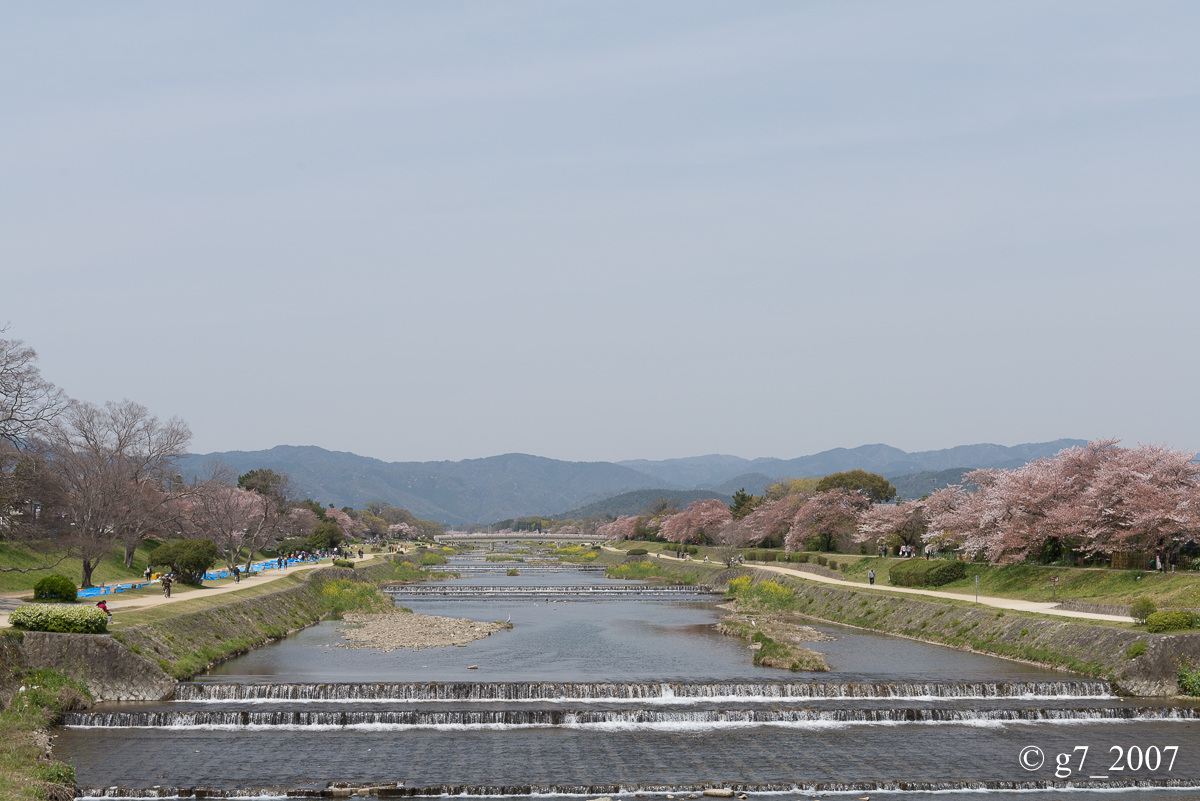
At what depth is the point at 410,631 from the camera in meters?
58.8

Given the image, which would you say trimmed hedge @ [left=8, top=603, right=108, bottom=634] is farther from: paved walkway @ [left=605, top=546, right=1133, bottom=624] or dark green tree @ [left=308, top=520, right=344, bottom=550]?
dark green tree @ [left=308, top=520, right=344, bottom=550]

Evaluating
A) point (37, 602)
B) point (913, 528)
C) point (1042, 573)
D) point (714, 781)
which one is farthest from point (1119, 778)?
point (913, 528)

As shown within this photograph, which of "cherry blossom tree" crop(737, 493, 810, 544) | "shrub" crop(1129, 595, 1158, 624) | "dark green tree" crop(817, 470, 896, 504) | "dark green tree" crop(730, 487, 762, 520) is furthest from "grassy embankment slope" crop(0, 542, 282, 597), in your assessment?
"dark green tree" crop(730, 487, 762, 520)

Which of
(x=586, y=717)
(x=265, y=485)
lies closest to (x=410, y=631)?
(x=586, y=717)

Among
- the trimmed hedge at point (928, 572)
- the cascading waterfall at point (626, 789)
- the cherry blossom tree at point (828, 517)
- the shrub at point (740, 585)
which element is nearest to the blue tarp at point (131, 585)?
the cascading waterfall at point (626, 789)

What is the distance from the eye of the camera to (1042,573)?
59.2m

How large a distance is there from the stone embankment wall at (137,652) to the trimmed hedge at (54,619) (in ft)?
1.36

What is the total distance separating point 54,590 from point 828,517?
76901 mm

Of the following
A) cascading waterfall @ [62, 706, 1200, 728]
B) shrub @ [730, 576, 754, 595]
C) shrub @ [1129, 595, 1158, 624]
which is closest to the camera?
cascading waterfall @ [62, 706, 1200, 728]

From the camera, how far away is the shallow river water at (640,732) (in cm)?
2569

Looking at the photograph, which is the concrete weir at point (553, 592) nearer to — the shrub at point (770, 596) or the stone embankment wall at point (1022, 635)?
the shrub at point (770, 596)

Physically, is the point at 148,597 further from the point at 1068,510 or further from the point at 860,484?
the point at 860,484

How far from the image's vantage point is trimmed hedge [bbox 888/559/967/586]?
67.3m

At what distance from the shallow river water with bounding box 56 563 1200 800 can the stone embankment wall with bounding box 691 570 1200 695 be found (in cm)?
154
